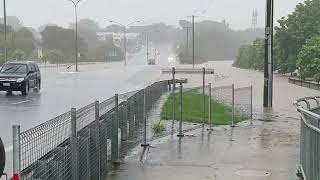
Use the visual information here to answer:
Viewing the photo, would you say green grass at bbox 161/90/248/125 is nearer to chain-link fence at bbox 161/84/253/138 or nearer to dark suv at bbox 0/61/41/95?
chain-link fence at bbox 161/84/253/138

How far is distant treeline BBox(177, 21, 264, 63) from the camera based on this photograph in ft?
544

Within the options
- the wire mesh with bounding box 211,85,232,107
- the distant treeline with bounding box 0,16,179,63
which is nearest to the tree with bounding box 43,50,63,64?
the distant treeline with bounding box 0,16,179,63

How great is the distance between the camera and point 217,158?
35.4ft

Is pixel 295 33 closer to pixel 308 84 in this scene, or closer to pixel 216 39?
pixel 308 84

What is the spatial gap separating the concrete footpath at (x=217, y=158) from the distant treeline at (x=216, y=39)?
472 feet

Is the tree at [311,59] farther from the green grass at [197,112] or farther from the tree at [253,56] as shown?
the tree at [253,56]

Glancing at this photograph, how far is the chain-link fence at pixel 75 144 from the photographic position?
5.86 m

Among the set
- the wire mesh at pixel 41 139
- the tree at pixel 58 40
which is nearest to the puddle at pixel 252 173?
the wire mesh at pixel 41 139

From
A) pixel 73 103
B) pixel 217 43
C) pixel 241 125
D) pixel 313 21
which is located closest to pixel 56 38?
pixel 217 43

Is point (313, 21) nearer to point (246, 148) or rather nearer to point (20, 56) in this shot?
point (246, 148)

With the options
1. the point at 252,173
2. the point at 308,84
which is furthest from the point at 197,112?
the point at 308,84

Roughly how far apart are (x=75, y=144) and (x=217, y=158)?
4.35 metres

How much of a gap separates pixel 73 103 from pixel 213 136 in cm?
1117

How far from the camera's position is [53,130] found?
702 centimetres
